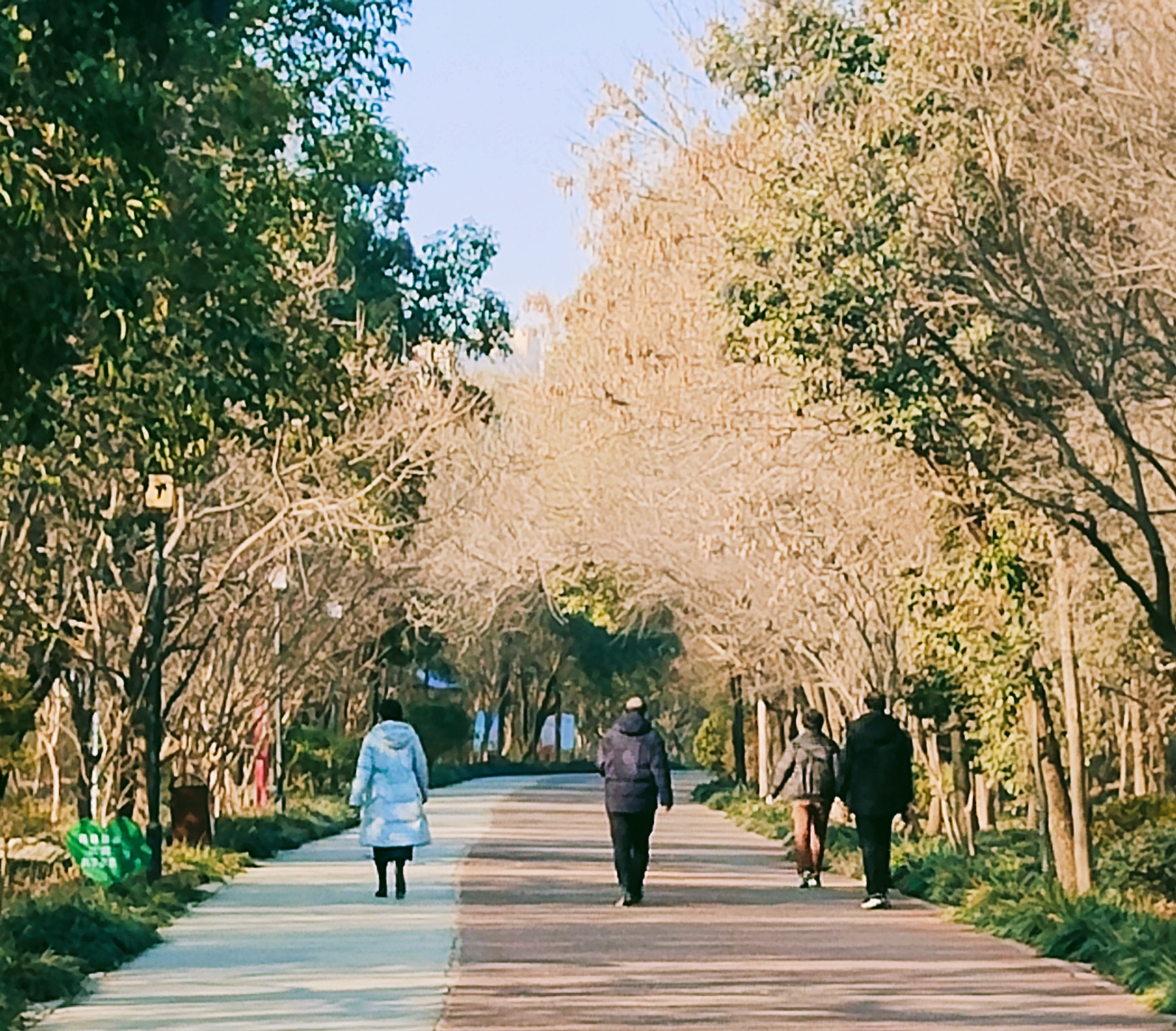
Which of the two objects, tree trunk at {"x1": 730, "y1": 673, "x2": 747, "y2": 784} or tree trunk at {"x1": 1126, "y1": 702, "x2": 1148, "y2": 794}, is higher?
tree trunk at {"x1": 730, "y1": 673, "x2": 747, "y2": 784}

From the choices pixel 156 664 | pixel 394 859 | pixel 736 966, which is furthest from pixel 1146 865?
pixel 736 966

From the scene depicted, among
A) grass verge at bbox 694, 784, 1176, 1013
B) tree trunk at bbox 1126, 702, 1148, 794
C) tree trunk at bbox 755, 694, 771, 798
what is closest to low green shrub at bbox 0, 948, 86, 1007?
grass verge at bbox 694, 784, 1176, 1013

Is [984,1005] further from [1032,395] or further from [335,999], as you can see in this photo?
[1032,395]

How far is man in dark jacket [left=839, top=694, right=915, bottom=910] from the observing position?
867 inches

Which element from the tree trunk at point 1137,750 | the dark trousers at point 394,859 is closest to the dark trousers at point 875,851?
the dark trousers at point 394,859

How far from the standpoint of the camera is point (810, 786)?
24609mm

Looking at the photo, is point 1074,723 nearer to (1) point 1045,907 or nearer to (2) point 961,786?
(1) point 1045,907

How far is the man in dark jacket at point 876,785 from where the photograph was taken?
22.0m

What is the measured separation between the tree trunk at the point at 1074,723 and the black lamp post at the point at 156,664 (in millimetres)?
7445

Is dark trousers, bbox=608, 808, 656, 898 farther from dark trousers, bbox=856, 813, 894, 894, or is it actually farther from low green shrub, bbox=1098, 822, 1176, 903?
low green shrub, bbox=1098, 822, 1176, 903

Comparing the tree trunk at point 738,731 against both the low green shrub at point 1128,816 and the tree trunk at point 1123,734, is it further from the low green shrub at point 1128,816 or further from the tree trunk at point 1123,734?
the low green shrub at point 1128,816

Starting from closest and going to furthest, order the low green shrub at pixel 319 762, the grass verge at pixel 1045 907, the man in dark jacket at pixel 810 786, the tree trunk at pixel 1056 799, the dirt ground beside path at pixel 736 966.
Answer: the dirt ground beside path at pixel 736 966 < the grass verge at pixel 1045 907 < the tree trunk at pixel 1056 799 < the man in dark jacket at pixel 810 786 < the low green shrub at pixel 319 762

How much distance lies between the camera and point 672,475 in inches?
1264

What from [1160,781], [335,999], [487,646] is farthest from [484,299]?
[487,646]
